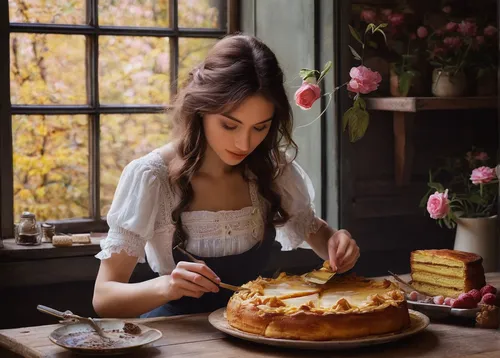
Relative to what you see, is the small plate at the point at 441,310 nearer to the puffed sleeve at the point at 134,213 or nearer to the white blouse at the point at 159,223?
the white blouse at the point at 159,223

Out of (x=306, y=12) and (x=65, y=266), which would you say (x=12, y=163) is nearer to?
(x=65, y=266)

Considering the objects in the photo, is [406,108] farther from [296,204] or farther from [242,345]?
[242,345]

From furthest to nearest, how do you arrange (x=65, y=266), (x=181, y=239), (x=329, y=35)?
(x=329, y=35) < (x=65, y=266) < (x=181, y=239)

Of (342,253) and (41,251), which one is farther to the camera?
(41,251)

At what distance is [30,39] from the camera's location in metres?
3.20

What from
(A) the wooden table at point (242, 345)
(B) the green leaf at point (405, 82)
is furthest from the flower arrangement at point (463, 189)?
(A) the wooden table at point (242, 345)

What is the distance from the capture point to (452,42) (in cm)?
336

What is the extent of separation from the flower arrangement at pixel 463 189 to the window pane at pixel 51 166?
118 cm

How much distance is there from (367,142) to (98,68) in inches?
38.4

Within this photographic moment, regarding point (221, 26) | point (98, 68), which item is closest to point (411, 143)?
point (221, 26)

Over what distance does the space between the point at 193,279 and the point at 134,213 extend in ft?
1.33

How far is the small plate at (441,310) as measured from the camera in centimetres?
231

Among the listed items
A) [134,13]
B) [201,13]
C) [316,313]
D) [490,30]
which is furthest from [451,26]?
[316,313]

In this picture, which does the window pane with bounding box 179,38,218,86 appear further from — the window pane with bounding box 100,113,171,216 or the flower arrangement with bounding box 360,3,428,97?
the flower arrangement with bounding box 360,3,428,97
